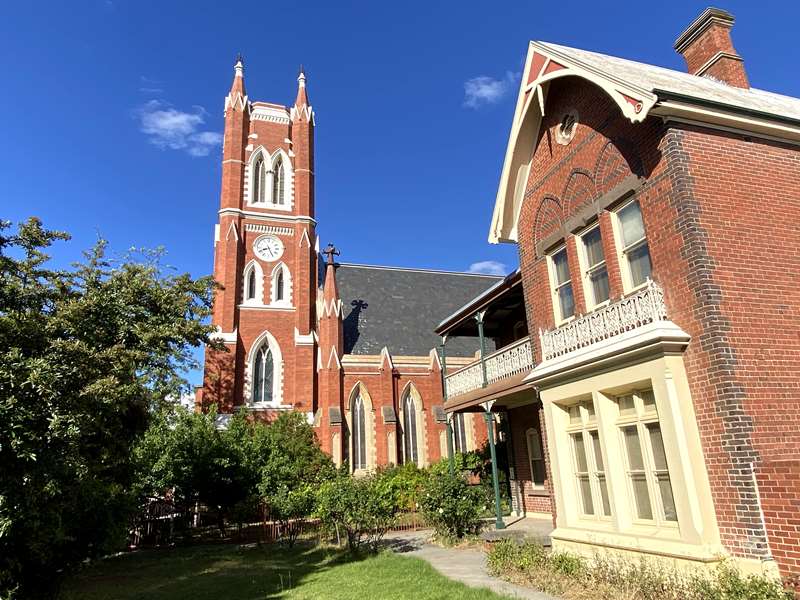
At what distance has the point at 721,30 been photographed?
12164 millimetres

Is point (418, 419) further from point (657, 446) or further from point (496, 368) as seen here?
point (657, 446)

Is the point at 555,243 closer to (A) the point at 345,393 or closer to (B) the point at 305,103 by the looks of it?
(A) the point at 345,393

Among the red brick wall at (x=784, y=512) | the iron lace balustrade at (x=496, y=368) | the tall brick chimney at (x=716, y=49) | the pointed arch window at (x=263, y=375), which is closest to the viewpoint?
the red brick wall at (x=784, y=512)

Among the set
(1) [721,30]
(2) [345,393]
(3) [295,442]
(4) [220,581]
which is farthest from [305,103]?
(4) [220,581]

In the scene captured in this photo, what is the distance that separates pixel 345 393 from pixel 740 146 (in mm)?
22558

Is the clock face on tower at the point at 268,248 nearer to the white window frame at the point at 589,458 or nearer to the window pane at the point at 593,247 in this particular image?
the window pane at the point at 593,247

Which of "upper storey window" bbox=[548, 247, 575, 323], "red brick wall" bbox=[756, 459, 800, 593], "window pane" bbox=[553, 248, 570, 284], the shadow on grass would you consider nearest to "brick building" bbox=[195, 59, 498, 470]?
the shadow on grass

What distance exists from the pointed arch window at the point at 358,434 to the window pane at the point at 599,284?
792 inches

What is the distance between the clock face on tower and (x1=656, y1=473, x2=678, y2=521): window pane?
1033 inches

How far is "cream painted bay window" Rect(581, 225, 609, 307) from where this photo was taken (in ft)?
32.5

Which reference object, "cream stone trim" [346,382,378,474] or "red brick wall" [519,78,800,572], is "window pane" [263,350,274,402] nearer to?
"cream stone trim" [346,382,378,474]

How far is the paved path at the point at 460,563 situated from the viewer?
8.37 m

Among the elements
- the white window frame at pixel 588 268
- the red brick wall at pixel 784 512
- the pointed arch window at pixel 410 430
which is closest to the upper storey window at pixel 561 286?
the white window frame at pixel 588 268

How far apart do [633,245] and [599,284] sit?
111cm
